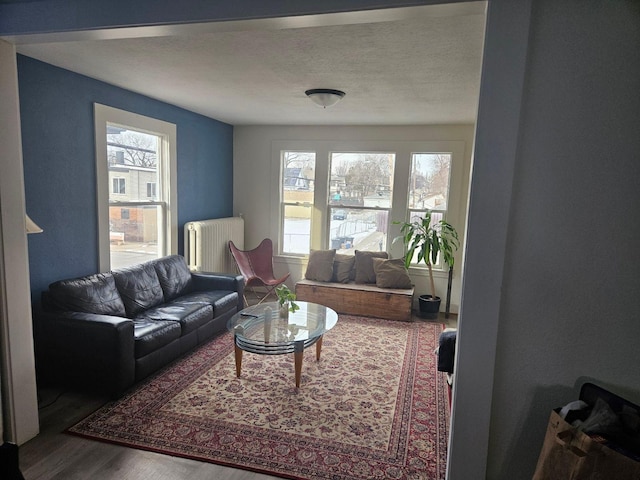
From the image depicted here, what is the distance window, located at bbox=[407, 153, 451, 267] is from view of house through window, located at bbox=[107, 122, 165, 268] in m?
3.10

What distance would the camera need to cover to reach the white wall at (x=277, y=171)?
503 centimetres

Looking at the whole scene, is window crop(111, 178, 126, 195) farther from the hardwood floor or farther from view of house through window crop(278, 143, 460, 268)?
view of house through window crop(278, 143, 460, 268)

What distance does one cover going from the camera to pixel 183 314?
11.6 ft

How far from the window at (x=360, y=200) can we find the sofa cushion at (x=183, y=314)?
237 cm

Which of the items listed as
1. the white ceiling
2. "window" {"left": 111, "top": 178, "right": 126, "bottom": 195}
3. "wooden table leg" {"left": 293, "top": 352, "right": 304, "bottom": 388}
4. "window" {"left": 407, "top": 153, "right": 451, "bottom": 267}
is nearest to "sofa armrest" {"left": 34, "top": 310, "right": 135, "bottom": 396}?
"wooden table leg" {"left": 293, "top": 352, "right": 304, "bottom": 388}

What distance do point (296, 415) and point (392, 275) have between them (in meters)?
2.61

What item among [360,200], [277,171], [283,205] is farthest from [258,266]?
[360,200]

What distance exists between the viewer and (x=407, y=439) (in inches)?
98.5

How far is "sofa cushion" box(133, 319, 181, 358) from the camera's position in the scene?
297cm

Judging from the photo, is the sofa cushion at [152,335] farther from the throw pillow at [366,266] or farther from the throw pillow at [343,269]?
the throw pillow at [366,266]

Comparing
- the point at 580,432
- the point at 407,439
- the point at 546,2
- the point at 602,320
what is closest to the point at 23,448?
the point at 407,439

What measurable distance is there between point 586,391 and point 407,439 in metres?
1.32

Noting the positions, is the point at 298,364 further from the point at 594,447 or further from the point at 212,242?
the point at 212,242

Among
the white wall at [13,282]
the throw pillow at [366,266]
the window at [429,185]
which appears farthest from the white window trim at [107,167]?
the window at [429,185]
